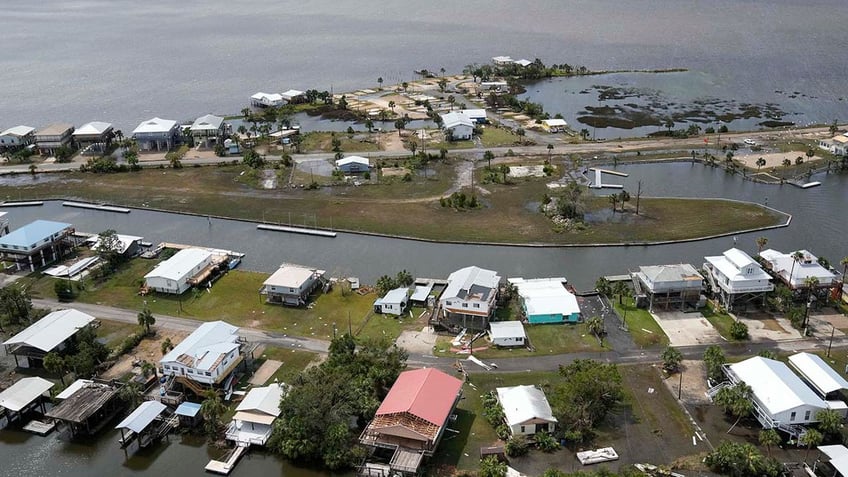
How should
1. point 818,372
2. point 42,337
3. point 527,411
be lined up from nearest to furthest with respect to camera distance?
point 527,411 → point 818,372 → point 42,337

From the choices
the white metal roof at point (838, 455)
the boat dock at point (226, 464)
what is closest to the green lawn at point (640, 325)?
the white metal roof at point (838, 455)

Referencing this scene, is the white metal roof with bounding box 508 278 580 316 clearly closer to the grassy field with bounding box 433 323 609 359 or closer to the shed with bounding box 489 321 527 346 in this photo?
the grassy field with bounding box 433 323 609 359

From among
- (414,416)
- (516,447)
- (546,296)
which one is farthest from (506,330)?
(414,416)

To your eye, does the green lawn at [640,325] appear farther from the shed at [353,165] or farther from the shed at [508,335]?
the shed at [353,165]

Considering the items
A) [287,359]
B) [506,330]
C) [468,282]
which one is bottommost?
[287,359]

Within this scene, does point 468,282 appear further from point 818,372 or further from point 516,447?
point 818,372

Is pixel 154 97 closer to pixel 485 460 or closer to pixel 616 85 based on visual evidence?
pixel 616 85

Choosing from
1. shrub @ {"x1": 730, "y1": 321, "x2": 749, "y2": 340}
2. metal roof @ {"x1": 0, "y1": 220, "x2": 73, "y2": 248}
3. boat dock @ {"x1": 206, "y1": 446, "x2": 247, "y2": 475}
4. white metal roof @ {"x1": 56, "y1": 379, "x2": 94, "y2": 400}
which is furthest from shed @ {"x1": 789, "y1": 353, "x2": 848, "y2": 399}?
metal roof @ {"x1": 0, "y1": 220, "x2": 73, "y2": 248}
